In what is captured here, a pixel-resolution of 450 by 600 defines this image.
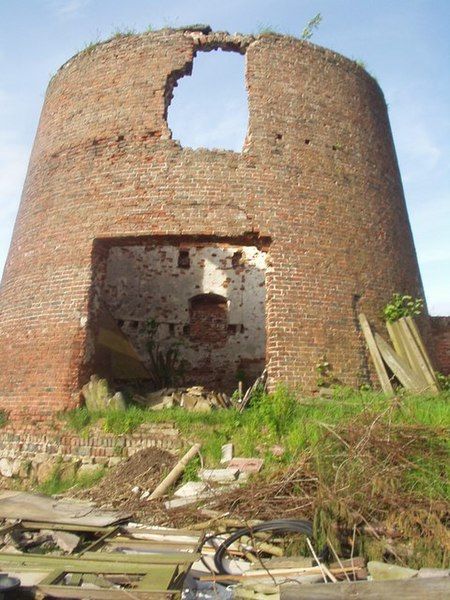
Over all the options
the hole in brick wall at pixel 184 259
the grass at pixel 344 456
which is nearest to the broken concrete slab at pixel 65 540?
the grass at pixel 344 456

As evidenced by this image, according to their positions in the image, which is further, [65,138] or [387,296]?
[65,138]

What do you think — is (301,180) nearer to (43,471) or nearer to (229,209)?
(229,209)

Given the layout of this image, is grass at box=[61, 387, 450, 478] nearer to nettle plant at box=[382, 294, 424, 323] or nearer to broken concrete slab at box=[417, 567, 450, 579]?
nettle plant at box=[382, 294, 424, 323]

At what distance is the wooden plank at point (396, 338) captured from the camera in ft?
24.6

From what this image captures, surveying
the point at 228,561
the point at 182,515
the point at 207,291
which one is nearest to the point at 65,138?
the point at 207,291

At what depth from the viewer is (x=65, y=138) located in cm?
869

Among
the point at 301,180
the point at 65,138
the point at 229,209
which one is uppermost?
the point at 65,138

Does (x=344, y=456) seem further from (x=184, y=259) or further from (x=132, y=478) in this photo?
(x=184, y=259)

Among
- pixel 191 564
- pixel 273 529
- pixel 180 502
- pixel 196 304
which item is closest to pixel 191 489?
pixel 180 502

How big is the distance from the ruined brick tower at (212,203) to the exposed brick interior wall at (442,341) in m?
1.67

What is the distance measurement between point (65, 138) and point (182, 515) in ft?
21.5

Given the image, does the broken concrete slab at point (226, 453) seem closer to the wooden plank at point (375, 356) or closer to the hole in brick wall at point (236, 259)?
the wooden plank at point (375, 356)

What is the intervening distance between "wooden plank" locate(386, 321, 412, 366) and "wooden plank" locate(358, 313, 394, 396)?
41 cm

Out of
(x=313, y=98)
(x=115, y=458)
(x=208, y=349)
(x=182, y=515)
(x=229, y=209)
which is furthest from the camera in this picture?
(x=208, y=349)
